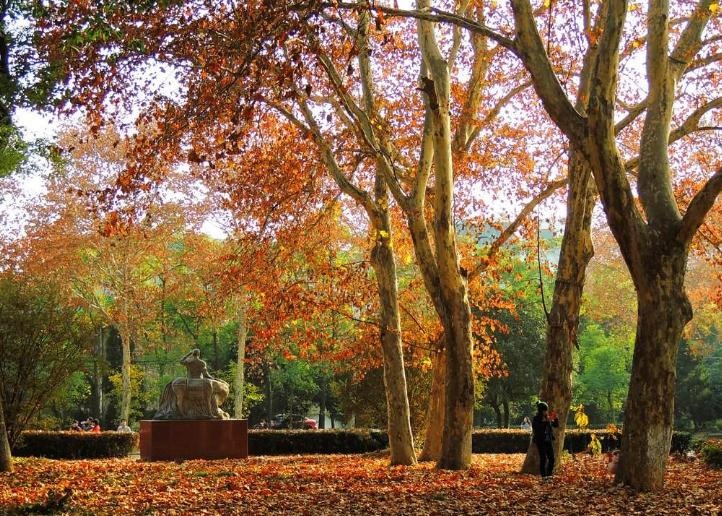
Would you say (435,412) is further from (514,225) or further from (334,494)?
(334,494)

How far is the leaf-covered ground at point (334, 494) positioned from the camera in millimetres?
8297

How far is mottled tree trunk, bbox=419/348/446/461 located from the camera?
1761 cm

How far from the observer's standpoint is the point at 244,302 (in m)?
Answer: 30.4

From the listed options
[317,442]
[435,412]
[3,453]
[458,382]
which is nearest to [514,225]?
[458,382]

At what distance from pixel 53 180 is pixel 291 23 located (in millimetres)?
22645

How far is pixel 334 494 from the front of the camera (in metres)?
9.82

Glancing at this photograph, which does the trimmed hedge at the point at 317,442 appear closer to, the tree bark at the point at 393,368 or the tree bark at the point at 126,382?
the tree bark at the point at 126,382

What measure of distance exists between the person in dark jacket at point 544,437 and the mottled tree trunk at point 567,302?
541 mm

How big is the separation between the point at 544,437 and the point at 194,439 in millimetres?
8767

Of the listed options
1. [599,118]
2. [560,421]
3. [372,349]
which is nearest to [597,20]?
[599,118]

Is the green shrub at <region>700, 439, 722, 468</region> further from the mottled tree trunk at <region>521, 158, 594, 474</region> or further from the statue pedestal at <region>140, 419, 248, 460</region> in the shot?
the statue pedestal at <region>140, 419, 248, 460</region>

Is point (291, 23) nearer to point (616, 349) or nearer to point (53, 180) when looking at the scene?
point (53, 180)

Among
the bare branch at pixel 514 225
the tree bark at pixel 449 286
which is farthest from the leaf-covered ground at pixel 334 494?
the bare branch at pixel 514 225

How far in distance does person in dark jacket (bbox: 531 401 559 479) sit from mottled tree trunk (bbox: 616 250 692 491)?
3.12 meters
